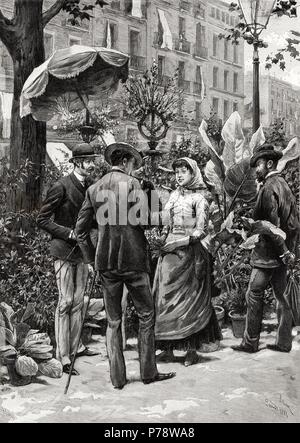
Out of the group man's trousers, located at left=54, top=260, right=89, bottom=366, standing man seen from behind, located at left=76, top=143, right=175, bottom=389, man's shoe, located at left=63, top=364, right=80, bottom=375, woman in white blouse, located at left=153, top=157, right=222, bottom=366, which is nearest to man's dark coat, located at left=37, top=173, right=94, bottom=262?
man's trousers, located at left=54, top=260, right=89, bottom=366

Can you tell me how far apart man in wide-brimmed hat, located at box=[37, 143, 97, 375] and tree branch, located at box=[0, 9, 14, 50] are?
1.25 metres

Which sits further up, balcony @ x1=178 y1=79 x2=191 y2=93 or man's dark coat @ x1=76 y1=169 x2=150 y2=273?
balcony @ x1=178 y1=79 x2=191 y2=93

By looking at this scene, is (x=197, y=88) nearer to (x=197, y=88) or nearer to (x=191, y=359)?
(x=197, y=88)

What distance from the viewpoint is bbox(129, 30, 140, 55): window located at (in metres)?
5.71

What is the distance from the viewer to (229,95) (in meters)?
6.15

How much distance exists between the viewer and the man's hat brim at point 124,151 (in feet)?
16.8

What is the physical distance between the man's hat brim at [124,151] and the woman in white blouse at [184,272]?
0.43m

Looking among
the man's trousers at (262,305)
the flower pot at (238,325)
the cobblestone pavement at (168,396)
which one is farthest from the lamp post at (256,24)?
the cobblestone pavement at (168,396)

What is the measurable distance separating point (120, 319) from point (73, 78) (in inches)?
83.2

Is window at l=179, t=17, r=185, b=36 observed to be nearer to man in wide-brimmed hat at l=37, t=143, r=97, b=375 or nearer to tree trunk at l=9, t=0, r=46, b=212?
tree trunk at l=9, t=0, r=46, b=212
